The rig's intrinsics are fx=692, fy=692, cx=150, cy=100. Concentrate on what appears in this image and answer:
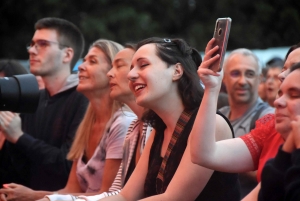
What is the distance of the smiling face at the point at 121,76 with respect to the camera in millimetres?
4832

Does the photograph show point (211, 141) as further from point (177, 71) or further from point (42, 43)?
point (42, 43)

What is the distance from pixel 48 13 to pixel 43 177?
389 inches

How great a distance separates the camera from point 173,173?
148 inches

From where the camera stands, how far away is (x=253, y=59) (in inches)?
253

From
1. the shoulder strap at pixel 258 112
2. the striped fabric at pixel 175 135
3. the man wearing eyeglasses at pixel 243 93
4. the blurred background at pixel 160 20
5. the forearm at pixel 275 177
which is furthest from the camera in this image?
the blurred background at pixel 160 20

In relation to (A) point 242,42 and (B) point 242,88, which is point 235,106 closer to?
(B) point 242,88

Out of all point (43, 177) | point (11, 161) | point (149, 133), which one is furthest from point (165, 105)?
point (11, 161)

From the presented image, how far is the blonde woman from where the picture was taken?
486cm

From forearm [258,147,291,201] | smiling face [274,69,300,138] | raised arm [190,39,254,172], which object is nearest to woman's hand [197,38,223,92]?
raised arm [190,39,254,172]

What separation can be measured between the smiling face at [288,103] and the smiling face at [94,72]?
2.59m

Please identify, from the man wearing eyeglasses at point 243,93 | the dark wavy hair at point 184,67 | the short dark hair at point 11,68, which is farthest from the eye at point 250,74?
the dark wavy hair at point 184,67

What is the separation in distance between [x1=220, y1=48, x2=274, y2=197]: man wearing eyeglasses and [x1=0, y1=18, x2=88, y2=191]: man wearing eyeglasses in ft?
4.31

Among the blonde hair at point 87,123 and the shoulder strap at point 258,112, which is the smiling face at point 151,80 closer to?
the blonde hair at point 87,123

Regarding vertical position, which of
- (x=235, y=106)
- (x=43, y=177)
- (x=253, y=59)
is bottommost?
(x=43, y=177)
